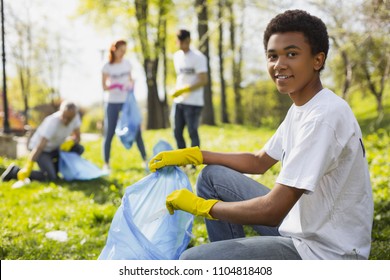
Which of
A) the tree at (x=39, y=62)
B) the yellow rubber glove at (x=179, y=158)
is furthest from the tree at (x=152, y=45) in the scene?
the yellow rubber glove at (x=179, y=158)

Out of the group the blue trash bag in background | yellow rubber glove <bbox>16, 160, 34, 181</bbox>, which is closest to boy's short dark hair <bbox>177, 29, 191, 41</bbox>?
yellow rubber glove <bbox>16, 160, 34, 181</bbox>

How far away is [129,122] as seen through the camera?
18.7ft

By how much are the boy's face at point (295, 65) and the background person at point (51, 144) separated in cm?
364

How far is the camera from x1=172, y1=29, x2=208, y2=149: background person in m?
5.12

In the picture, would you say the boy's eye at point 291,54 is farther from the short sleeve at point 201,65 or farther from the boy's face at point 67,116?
the boy's face at point 67,116

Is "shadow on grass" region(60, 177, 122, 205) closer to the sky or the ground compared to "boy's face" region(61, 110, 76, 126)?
closer to the ground

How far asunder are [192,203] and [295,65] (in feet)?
2.18

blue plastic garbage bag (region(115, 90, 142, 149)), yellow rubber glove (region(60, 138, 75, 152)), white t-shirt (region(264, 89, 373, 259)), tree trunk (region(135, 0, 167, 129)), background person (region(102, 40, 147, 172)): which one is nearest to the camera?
white t-shirt (region(264, 89, 373, 259))

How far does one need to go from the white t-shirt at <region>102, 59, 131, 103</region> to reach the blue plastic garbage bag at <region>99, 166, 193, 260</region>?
132 inches

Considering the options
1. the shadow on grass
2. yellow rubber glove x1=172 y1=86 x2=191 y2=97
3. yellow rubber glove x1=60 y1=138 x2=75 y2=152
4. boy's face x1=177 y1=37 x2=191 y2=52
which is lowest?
the shadow on grass

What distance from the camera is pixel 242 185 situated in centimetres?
223

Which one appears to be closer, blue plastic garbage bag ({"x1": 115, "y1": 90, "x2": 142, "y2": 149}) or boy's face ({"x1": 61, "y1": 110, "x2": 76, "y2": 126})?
boy's face ({"x1": 61, "y1": 110, "x2": 76, "y2": 126})

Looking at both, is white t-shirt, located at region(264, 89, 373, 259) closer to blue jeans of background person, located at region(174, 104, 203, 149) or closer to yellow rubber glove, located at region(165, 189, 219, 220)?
yellow rubber glove, located at region(165, 189, 219, 220)

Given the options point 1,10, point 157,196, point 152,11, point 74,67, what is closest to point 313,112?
point 157,196
